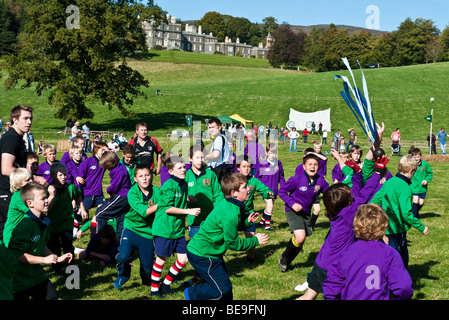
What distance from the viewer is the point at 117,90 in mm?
47062

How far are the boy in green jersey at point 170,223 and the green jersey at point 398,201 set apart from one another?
3034mm

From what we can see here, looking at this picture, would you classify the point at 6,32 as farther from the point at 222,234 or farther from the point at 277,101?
the point at 222,234

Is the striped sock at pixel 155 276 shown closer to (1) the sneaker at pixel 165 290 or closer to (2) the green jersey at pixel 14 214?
(1) the sneaker at pixel 165 290

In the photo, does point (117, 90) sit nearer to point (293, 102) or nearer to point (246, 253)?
point (293, 102)

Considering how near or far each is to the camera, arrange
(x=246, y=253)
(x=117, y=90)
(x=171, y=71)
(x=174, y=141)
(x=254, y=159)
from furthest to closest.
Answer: (x=171, y=71) < (x=117, y=90) < (x=174, y=141) < (x=254, y=159) < (x=246, y=253)

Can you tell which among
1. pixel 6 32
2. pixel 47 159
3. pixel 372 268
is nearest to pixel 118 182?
pixel 47 159

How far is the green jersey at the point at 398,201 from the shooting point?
6.65 metres

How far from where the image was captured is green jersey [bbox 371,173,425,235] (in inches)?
262

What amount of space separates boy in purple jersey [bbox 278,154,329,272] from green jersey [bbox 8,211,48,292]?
4.51m

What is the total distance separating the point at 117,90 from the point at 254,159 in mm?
37288

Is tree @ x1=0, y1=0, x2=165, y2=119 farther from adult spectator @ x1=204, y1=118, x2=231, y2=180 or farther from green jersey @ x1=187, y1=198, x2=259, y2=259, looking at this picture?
green jersey @ x1=187, y1=198, x2=259, y2=259

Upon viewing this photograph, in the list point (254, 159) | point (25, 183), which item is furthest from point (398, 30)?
point (25, 183)

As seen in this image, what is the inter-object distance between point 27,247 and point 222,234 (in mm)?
2308
